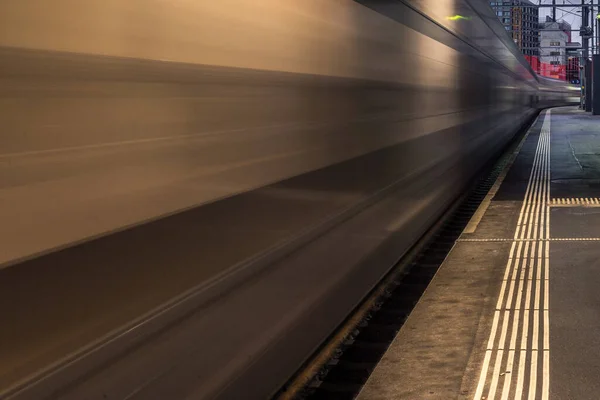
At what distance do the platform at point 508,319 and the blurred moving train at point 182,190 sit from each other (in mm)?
539

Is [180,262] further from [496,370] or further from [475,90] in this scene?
[475,90]

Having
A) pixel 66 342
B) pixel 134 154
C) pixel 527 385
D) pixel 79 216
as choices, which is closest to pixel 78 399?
pixel 66 342

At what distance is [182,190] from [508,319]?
10.8ft

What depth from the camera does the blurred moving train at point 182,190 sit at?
7.60ft

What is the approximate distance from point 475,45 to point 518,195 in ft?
7.39

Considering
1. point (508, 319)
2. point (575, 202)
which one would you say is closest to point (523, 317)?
point (508, 319)

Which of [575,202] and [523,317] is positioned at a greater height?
[523,317]

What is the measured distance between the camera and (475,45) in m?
13.5

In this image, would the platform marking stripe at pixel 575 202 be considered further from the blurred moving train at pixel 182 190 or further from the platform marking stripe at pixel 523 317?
the blurred moving train at pixel 182 190

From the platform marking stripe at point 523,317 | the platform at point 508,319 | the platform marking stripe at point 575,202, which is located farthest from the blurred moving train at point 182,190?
the platform marking stripe at point 575,202

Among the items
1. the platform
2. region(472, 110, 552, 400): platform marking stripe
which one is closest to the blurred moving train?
the platform

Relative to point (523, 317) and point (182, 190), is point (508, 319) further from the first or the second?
point (182, 190)

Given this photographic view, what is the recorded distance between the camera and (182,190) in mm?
3168

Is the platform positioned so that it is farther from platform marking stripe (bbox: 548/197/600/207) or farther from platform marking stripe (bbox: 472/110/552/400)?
platform marking stripe (bbox: 548/197/600/207)
